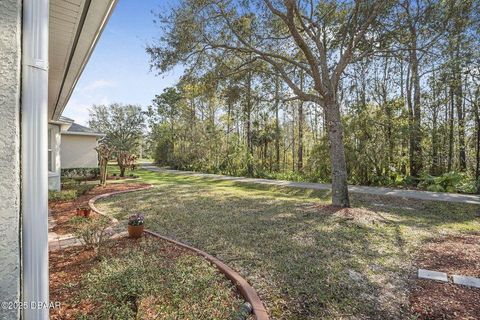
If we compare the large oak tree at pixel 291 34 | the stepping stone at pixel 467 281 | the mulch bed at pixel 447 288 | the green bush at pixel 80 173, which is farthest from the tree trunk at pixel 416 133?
the green bush at pixel 80 173

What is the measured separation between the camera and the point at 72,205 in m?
8.05

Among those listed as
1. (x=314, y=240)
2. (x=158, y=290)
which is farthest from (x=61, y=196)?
(x=314, y=240)

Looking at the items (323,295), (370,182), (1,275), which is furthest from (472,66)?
(1,275)

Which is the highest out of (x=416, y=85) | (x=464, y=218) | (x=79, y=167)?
(x=416, y=85)

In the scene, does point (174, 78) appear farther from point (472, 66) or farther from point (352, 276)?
point (472, 66)

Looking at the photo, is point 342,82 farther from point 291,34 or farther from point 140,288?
point 140,288

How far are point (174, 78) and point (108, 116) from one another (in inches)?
1476

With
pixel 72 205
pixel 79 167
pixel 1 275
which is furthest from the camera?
pixel 79 167

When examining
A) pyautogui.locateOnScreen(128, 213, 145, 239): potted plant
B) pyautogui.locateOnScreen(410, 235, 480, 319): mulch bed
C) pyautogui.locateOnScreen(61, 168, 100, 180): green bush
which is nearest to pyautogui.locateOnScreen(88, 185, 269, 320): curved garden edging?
pyautogui.locateOnScreen(128, 213, 145, 239): potted plant

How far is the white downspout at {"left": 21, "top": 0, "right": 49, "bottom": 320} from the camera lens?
122 cm

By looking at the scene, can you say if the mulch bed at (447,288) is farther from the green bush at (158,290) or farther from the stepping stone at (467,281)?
the green bush at (158,290)

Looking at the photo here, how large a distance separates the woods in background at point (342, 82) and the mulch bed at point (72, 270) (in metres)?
5.98

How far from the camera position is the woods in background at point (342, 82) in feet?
26.1

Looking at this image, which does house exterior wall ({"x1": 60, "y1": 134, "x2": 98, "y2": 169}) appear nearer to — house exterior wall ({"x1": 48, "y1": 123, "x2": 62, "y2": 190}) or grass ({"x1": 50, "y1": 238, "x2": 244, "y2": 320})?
house exterior wall ({"x1": 48, "y1": 123, "x2": 62, "y2": 190})
